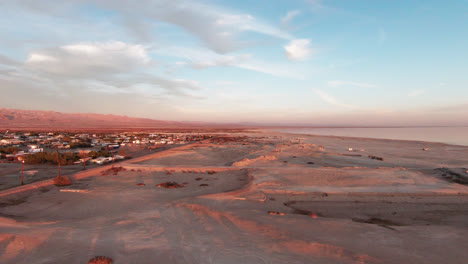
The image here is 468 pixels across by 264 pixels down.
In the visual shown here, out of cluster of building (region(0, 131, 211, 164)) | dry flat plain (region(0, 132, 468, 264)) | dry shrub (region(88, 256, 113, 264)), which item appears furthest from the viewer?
cluster of building (region(0, 131, 211, 164))

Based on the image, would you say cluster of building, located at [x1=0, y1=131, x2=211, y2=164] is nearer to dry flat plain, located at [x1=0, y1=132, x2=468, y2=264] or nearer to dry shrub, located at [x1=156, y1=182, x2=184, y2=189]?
dry shrub, located at [x1=156, y1=182, x2=184, y2=189]

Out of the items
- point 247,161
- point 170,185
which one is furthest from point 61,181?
point 247,161

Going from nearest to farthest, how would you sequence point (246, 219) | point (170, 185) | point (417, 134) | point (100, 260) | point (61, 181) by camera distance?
1. point (100, 260)
2. point (246, 219)
3. point (61, 181)
4. point (170, 185)
5. point (417, 134)

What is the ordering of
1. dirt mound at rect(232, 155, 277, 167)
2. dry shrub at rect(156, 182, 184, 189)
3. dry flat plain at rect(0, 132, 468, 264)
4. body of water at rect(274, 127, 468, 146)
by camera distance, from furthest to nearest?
body of water at rect(274, 127, 468, 146) → dirt mound at rect(232, 155, 277, 167) → dry shrub at rect(156, 182, 184, 189) → dry flat plain at rect(0, 132, 468, 264)

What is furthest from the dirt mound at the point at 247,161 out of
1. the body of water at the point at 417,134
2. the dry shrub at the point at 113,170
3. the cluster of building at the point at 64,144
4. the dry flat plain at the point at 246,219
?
the body of water at the point at 417,134

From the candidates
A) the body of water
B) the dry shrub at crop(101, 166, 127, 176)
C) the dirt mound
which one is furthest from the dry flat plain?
the body of water

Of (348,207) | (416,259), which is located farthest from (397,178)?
(416,259)

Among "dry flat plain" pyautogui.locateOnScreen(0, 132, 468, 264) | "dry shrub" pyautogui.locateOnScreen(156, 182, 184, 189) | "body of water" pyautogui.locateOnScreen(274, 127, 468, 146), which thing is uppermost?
"body of water" pyautogui.locateOnScreen(274, 127, 468, 146)

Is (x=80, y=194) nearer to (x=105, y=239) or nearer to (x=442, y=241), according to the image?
(x=105, y=239)

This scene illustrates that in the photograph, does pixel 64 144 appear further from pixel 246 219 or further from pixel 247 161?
pixel 246 219

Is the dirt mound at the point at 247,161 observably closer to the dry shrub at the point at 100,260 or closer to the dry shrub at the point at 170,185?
the dry shrub at the point at 170,185
